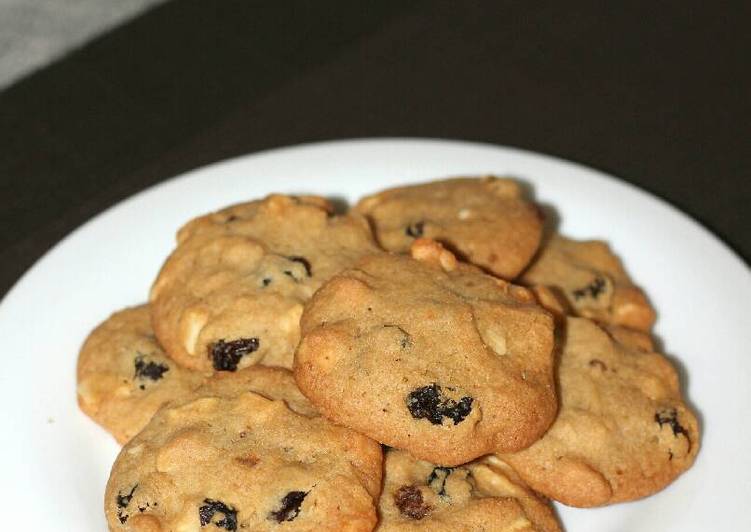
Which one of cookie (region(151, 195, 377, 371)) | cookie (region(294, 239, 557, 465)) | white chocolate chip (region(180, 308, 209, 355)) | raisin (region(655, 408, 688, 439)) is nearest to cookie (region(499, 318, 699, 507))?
raisin (region(655, 408, 688, 439))

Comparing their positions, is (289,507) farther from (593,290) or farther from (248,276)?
(593,290)

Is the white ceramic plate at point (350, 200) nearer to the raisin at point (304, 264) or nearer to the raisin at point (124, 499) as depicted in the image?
the raisin at point (124, 499)

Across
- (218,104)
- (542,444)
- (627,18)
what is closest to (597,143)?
(627,18)

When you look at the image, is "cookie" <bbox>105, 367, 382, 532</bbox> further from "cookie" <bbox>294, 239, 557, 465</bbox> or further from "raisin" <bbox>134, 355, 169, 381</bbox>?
"raisin" <bbox>134, 355, 169, 381</bbox>

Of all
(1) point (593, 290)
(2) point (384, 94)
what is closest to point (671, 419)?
(1) point (593, 290)

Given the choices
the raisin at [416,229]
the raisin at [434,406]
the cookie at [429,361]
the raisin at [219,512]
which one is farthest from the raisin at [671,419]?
the raisin at [219,512]

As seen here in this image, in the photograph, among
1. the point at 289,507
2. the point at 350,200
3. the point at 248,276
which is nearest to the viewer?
the point at 289,507
